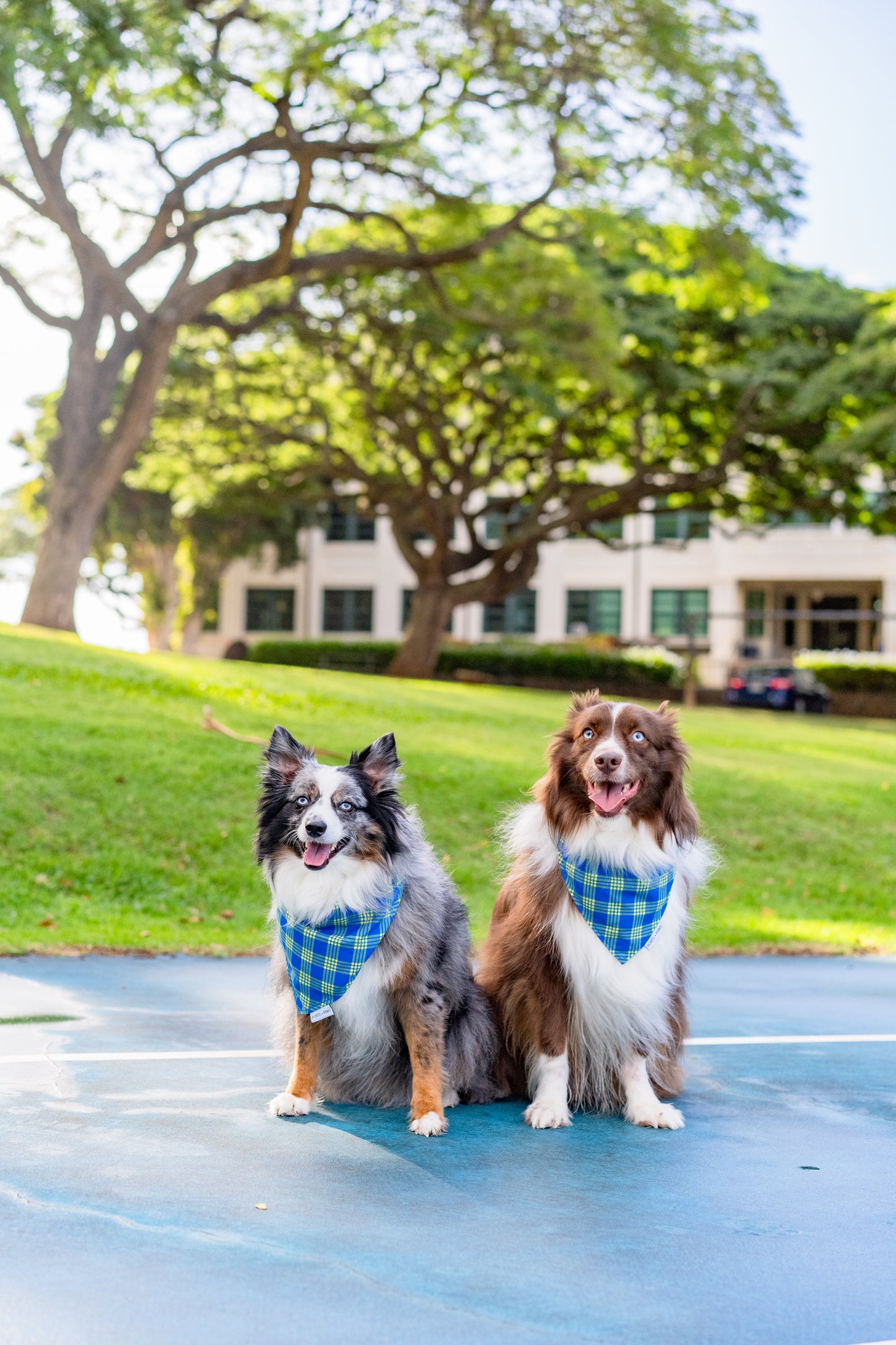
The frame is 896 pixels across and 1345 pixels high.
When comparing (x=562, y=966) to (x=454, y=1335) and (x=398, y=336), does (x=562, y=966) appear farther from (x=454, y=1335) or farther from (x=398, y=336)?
(x=398, y=336)

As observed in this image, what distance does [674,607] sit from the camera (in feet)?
174

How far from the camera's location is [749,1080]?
6.05 metres

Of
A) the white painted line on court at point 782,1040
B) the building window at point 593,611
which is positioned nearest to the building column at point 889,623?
the building window at point 593,611

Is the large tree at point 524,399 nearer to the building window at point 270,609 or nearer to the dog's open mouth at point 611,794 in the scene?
the dog's open mouth at point 611,794

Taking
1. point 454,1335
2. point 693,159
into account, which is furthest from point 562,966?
point 693,159

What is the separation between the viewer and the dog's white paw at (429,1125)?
195 inches

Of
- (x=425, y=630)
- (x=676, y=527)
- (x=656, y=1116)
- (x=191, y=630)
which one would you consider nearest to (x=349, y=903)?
(x=656, y=1116)

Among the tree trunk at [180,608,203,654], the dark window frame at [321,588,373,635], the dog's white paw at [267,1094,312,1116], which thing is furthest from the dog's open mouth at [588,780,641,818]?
the dark window frame at [321,588,373,635]

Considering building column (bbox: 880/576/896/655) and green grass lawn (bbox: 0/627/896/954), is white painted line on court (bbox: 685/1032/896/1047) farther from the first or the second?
building column (bbox: 880/576/896/655)

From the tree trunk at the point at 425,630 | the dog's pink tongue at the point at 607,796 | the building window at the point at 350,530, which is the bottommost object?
the dog's pink tongue at the point at 607,796

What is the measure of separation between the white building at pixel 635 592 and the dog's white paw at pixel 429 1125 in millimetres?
41587

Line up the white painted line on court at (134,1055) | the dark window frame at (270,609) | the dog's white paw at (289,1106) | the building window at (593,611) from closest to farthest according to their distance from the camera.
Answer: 1. the dog's white paw at (289,1106)
2. the white painted line on court at (134,1055)
3. the building window at (593,611)
4. the dark window frame at (270,609)

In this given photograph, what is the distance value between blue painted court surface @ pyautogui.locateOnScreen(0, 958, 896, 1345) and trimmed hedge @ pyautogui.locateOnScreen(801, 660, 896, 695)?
A: 117ft

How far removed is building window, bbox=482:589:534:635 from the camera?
5503 centimetres
